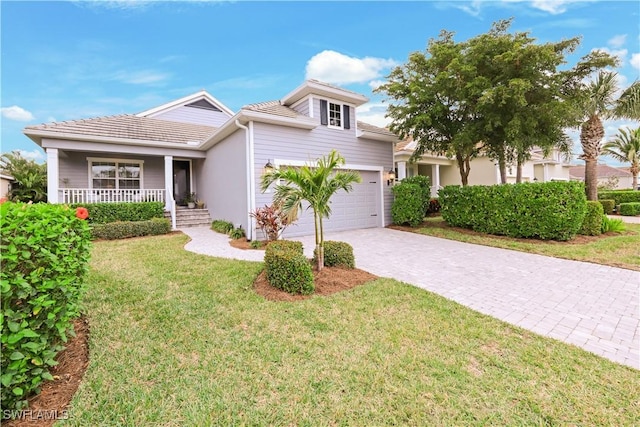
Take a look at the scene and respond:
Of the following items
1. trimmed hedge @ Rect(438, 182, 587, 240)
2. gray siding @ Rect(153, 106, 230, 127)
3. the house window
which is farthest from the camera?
gray siding @ Rect(153, 106, 230, 127)

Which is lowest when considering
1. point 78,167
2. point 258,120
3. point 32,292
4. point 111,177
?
point 32,292

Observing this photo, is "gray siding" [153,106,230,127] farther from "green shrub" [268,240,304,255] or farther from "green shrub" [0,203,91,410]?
"green shrub" [0,203,91,410]

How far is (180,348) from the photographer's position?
3.00 m

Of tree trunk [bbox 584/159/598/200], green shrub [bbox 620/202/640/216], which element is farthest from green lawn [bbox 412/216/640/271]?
green shrub [bbox 620/202/640/216]

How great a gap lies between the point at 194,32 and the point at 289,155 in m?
4.74

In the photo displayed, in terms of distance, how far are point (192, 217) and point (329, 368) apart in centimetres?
1154

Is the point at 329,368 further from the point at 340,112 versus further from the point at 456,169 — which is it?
the point at 456,169

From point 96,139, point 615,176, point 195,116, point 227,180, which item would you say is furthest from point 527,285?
point 615,176

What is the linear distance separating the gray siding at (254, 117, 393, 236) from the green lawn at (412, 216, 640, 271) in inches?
153

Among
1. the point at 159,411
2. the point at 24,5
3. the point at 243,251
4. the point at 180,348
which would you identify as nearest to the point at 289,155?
the point at 243,251

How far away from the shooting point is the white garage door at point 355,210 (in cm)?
1045

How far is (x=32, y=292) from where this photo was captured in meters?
2.05

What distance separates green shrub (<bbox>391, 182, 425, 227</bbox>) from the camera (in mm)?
11492

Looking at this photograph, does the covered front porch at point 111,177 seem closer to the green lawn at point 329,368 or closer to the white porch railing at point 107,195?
the white porch railing at point 107,195
